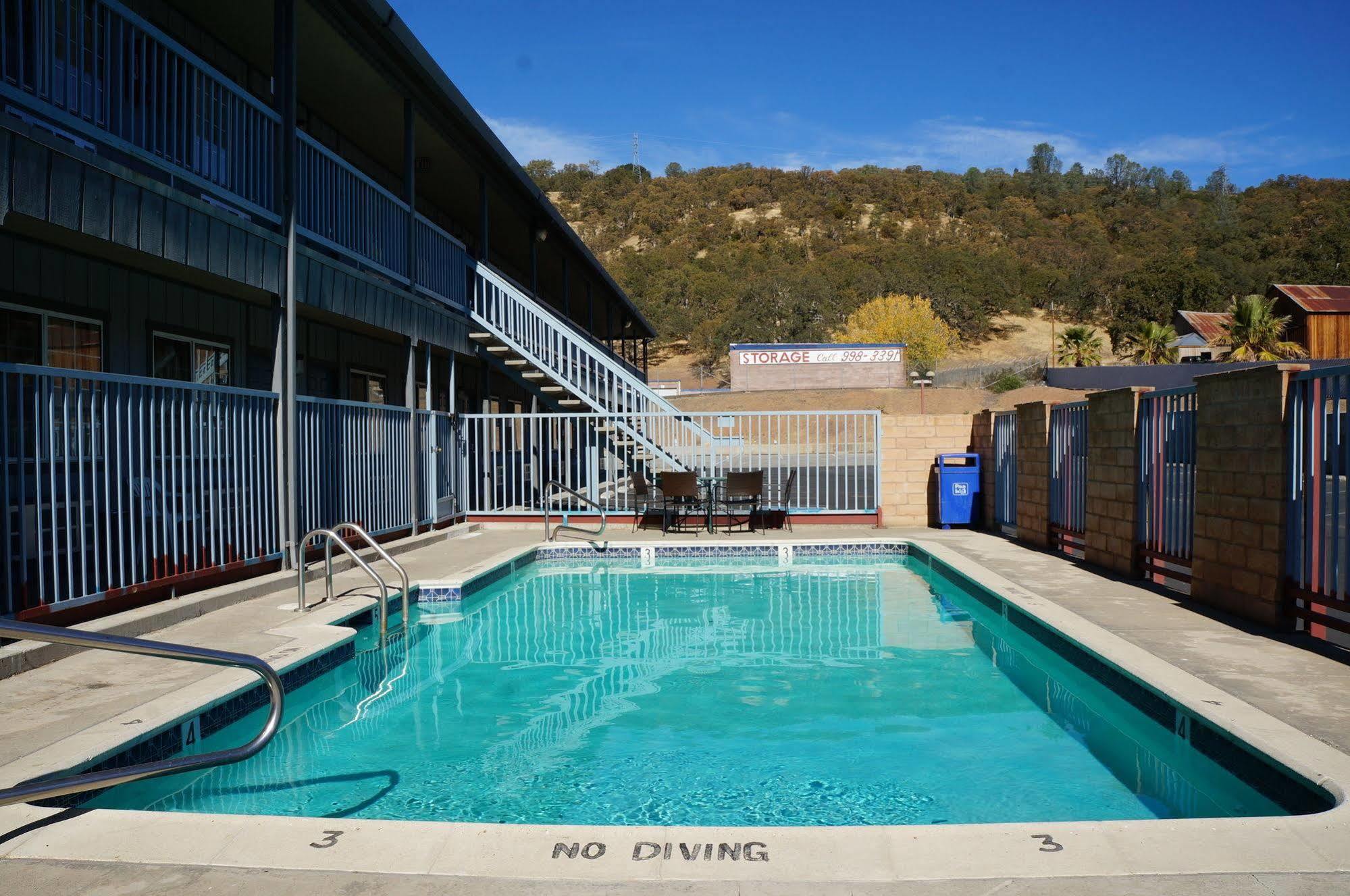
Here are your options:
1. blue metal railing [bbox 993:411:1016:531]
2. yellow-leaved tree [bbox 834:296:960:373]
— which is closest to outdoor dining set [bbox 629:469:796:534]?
blue metal railing [bbox 993:411:1016:531]

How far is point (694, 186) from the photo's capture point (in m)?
111

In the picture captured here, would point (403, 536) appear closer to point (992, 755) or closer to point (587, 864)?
point (992, 755)

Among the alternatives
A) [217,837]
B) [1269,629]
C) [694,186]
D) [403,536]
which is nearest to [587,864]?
[217,837]

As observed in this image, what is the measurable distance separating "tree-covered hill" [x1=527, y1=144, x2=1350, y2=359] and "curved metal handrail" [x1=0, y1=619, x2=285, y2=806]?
68657 millimetres

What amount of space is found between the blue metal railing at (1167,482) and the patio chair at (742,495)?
549 centimetres

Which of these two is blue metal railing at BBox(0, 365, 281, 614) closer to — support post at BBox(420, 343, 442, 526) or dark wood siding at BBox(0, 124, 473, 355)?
dark wood siding at BBox(0, 124, 473, 355)

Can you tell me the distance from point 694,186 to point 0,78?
109 m

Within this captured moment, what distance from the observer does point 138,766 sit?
11.3 ft

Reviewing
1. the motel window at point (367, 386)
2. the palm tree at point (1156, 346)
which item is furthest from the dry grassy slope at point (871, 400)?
the motel window at point (367, 386)

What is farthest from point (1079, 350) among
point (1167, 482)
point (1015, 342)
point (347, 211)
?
point (347, 211)

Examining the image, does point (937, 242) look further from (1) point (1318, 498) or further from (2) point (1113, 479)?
(1) point (1318, 498)

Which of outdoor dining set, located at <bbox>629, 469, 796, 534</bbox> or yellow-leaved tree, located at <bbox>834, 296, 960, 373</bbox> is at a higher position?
yellow-leaved tree, located at <bbox>834, 296, 960, 373</bbox>

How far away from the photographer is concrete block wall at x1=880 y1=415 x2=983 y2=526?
47.0ft

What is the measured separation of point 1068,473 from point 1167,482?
250cm
